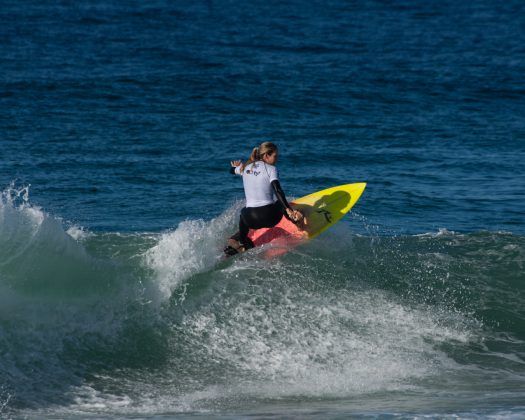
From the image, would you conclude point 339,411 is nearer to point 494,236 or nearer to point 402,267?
point 402,267

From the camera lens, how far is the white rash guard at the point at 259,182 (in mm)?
10930

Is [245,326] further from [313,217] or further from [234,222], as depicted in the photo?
[234,222]

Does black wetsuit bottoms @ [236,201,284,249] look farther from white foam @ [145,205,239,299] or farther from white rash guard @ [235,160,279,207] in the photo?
white foam @ [145,205,239,299]

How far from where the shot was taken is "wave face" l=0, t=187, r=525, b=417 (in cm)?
909

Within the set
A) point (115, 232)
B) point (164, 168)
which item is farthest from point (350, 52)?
point (115, 232)

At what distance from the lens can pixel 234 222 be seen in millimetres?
12602

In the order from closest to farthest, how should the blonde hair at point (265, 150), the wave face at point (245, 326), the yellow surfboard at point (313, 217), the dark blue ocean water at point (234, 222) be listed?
the wave face at point (245, 326)
the dark blue ocean water at point (234, 222)
the blonde hair at point (265, 150)
the yellow surfboard at point (313, 217)

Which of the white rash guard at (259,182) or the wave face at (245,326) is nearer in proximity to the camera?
the wave face at (245,326)

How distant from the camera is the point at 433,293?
11.4 meters

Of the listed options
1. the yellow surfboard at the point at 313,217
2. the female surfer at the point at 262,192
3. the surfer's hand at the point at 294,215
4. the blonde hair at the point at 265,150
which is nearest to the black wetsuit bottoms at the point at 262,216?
the female surfer at the point at 262,192

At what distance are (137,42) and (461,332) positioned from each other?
20.6m

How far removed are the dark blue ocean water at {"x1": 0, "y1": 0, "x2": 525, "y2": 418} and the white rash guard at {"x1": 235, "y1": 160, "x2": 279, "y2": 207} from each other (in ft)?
2.76

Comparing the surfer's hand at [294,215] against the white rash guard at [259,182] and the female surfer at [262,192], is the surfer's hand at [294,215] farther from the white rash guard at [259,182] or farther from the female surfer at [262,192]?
the white rash guard at [259,182]

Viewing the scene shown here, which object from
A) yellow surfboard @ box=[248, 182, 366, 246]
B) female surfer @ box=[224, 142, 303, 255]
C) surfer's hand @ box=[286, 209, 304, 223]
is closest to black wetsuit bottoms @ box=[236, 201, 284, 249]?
female surfer @ box=[224, 142, 303, 255]
